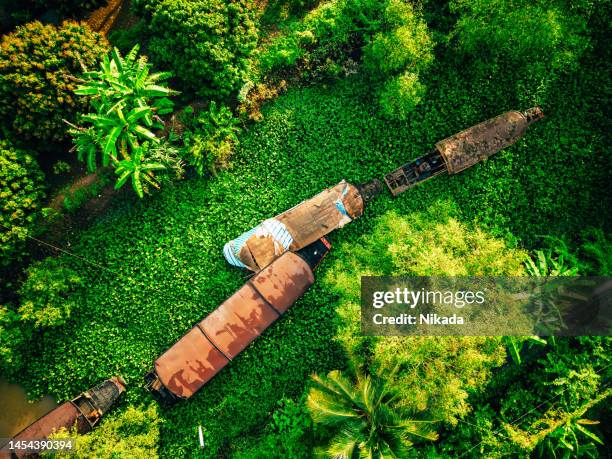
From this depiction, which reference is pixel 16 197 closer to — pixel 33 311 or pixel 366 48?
pixel 33 311

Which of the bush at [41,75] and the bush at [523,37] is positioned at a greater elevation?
the bush at [41,75]

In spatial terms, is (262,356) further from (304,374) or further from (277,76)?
(277,76)

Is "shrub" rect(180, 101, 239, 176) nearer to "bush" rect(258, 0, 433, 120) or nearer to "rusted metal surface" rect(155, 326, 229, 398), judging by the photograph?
"bush" rect(258, 0, 433, 120)

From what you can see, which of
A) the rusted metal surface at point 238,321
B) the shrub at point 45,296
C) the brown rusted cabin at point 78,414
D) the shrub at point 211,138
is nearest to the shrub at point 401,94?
the shrub at point 211,138

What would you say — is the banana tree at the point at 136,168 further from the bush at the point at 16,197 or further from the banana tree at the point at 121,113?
the bush at the point at 16,197

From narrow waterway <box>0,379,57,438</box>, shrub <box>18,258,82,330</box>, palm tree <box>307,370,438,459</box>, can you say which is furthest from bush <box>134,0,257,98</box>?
narrow waterway <box>0,379,57,438</box>

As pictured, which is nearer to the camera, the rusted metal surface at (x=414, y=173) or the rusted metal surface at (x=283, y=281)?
the rusted metal surface at (x=283, y=281)
